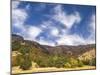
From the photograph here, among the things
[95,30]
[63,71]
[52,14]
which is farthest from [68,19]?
[63,71]

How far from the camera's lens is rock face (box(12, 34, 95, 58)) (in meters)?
2.67

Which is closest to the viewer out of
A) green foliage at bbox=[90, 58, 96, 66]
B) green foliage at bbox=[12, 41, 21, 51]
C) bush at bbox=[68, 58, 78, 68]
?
green foliage at bbox=[12, 41, 21, 51]

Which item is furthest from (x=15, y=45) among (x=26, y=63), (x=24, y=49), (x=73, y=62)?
(x=73, y=62)

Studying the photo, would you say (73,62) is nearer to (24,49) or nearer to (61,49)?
(61,49)

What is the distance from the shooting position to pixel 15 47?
2.61 m

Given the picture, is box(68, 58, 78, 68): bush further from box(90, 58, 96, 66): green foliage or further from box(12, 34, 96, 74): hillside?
box(90, 58, 96, 66): green foliage

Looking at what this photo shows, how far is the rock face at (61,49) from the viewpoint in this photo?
267cm

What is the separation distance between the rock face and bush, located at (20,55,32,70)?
155 millimetres

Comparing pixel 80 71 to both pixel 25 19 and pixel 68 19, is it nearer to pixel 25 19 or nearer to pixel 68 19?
pixel 68 19

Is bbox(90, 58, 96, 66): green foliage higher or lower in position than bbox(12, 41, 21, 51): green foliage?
lower

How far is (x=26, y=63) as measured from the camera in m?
2.65

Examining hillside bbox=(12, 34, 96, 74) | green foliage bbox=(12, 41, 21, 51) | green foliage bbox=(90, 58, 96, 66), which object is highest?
green foliage bbox=(12, 41, 21, 51)

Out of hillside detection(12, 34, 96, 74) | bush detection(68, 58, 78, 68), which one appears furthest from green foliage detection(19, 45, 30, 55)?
bush detection(68, 58, 78, 68)

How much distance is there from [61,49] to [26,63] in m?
0.48
